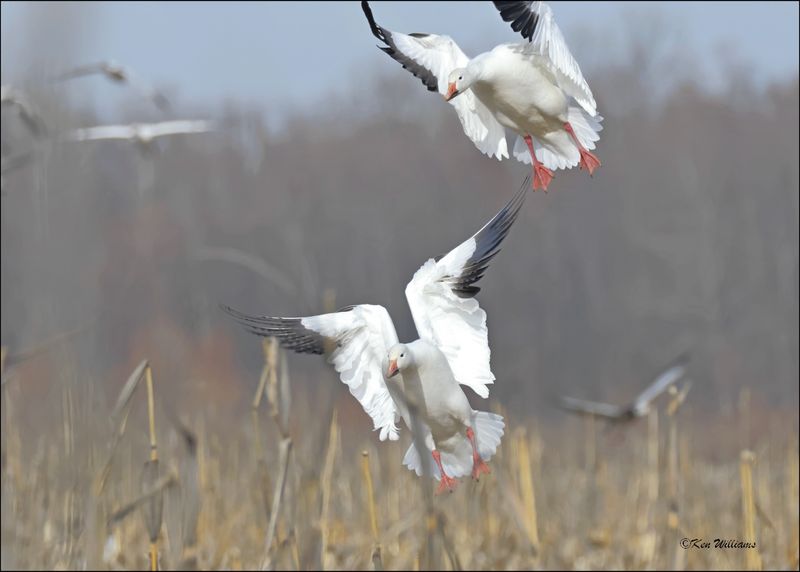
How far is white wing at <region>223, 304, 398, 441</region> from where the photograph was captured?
1288mm

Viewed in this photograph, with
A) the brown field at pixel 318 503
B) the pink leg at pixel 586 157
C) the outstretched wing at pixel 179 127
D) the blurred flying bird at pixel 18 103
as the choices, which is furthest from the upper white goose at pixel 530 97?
the outstretched wing at pixel 179 127

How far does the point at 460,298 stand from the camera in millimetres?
1342

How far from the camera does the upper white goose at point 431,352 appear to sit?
1.24 metres

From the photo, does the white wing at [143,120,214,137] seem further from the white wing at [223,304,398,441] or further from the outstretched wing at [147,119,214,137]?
the white wing at [223,304,398,441]

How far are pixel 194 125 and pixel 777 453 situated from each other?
510 cm

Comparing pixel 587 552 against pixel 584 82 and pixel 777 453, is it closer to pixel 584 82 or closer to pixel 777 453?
pixel 777 453

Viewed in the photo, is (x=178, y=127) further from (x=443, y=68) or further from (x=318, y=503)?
(x=443, y=68)

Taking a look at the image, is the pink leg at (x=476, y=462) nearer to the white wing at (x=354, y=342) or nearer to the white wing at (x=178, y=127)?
the white wing at (x=354, y=342)

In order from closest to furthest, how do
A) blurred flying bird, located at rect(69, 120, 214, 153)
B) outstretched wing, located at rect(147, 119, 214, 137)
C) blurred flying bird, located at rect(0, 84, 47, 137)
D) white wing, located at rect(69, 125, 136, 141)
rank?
1. white wing, located at rect(69, 125, 136, 141)
2. blurred flying bird, located at rect(0, 84, 47, 137)
3. blurred flying bird, located at rect(69, 120, 214, 153)
4. outstretched wing, located at rect(147, 119, 214, 137)

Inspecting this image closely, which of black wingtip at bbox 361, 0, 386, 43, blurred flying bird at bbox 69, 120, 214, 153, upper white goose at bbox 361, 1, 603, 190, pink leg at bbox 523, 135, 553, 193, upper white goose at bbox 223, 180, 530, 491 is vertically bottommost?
upper white goose at bbox 223, 180, 530, 491

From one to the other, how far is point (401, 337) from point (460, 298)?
92 centimetres

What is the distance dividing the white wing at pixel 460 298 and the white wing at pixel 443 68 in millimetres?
91

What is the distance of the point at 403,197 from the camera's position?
2209 centimetres

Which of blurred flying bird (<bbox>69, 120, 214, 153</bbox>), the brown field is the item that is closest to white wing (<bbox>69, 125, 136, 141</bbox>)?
blurred flying bird (<bbox>69, 120, 214, 153</bbox>)
